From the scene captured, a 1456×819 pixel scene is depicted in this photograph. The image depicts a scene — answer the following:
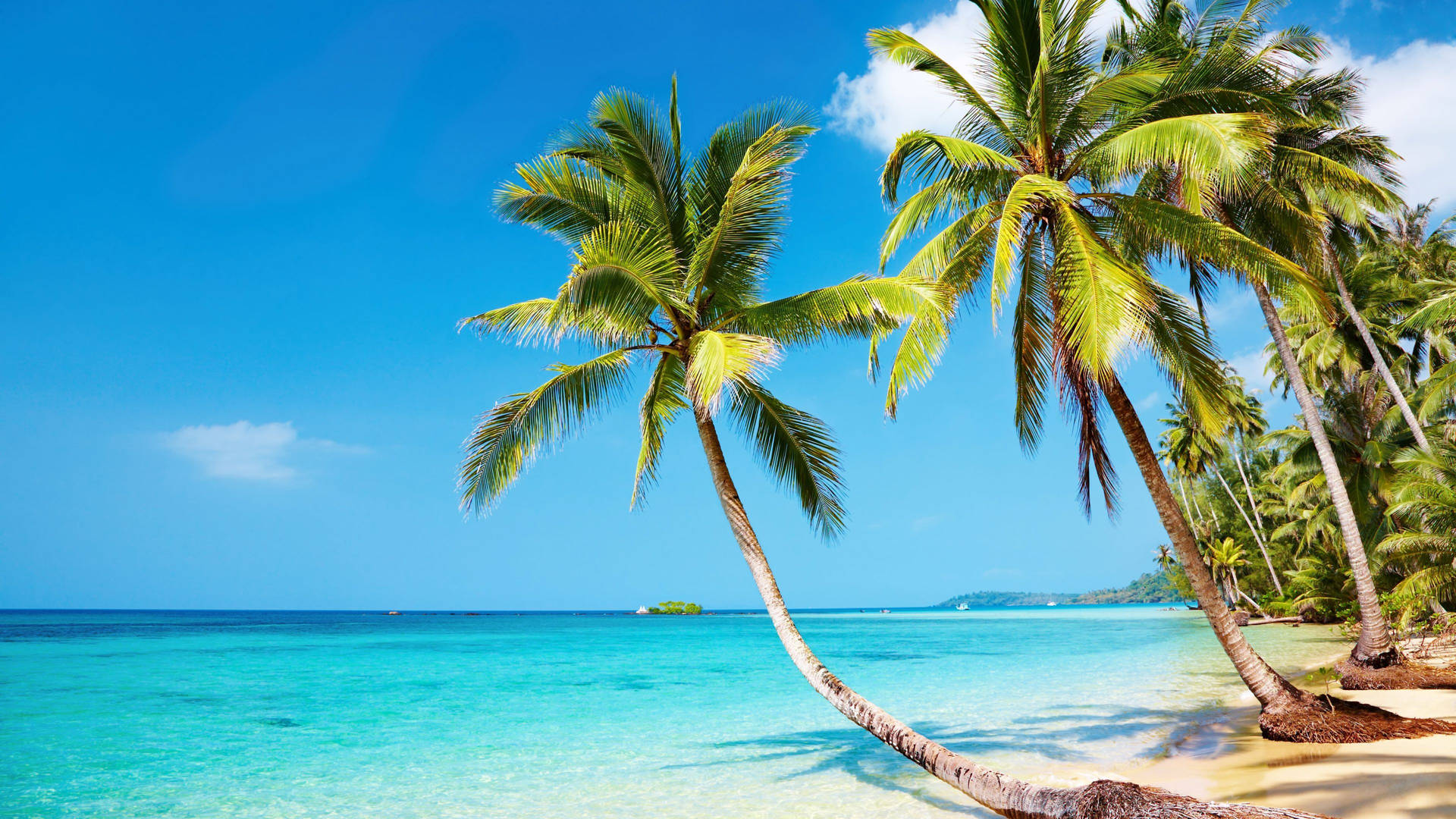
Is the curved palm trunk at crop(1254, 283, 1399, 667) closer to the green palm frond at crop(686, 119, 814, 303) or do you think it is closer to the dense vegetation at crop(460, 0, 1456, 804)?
the dense vegetation at crop(460, 0, 1456, 804)

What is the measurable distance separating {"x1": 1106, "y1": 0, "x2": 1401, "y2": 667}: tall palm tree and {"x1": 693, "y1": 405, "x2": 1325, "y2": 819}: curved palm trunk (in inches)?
200

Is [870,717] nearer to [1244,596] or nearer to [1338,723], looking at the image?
[1338,723]

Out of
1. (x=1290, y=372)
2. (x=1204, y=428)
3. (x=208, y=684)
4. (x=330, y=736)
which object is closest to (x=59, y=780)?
(x=330, y=736)

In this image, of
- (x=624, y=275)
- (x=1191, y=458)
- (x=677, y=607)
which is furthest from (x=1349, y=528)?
(x=677, y=607)

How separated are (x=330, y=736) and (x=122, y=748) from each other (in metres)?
2.77

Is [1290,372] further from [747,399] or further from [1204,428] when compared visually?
[747,399]

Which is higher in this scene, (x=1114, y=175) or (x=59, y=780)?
(x=1114, y=175)

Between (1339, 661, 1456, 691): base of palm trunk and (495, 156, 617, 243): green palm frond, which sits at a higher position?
(495, 156, 617, 243): green palm frond

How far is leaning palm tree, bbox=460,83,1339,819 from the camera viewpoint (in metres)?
6.75

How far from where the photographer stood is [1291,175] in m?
9.95

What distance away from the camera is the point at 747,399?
27.0 ft

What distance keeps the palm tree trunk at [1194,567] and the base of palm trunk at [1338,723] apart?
0.10m

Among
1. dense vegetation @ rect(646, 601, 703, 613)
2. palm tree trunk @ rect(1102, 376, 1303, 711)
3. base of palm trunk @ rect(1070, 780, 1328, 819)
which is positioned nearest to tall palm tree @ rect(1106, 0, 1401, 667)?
palm tree trunk @ rect(1102, 376, 1303, 711)

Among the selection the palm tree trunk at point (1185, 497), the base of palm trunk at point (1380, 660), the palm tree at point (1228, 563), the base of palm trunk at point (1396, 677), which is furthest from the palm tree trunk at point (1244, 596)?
the base of palm trunk at point (1396, 677)
